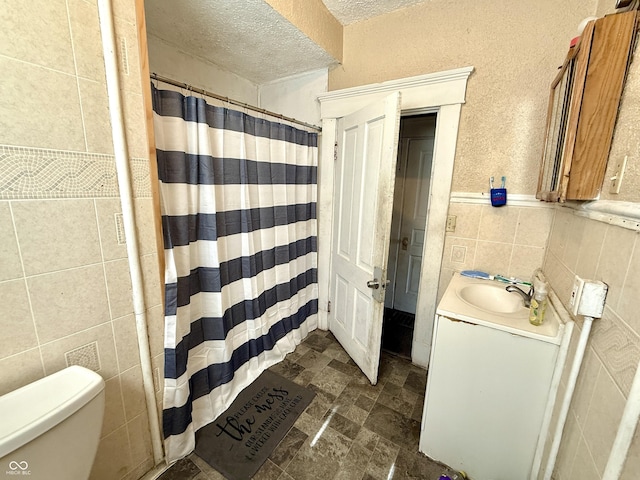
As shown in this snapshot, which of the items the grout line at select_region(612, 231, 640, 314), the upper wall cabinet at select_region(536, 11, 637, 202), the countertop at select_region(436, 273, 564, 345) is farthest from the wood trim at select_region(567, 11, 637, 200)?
the countertop at select_region(436, 273, 564, 345)

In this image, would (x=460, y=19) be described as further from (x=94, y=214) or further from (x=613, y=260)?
(x=94, y=214)

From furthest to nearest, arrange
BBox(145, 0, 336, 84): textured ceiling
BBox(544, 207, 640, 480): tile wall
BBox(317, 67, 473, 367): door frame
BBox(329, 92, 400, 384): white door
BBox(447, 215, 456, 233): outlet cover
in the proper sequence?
BBox(447, 215, 456, 233): outlet cover → BBox(317, 67, 473, 367): door frame → BBox(329, 92, 400, 384): white door → BBox(145, 0, 336, 84): textured ceiling → BBox(544, 207, 640, 480): tile wall

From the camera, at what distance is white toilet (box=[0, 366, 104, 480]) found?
2.09ft

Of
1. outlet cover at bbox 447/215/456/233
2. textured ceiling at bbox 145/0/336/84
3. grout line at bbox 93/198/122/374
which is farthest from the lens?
outlet cover at bbox 447/215/456/233

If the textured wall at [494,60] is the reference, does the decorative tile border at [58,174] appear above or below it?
below

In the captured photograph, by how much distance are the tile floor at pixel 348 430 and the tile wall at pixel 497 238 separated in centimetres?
89

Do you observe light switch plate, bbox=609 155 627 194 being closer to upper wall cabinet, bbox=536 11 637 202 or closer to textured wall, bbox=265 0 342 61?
upper wall cabinet, bbox=536 11 637 202

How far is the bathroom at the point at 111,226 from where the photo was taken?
705mm

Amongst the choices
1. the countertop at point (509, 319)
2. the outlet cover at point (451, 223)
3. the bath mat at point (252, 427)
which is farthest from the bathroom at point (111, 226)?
the outlet cover at point (451, 223)

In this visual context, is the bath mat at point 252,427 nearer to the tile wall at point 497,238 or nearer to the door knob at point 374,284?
the door knob at point 374,284

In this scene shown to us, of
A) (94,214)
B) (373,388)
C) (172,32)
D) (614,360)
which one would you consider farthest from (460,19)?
(373,388)

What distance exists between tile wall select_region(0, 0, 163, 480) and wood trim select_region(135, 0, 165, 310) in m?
0.02

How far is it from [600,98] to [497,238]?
0.98m

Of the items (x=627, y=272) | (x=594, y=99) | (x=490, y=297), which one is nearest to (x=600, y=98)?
(x=594, y=99)
